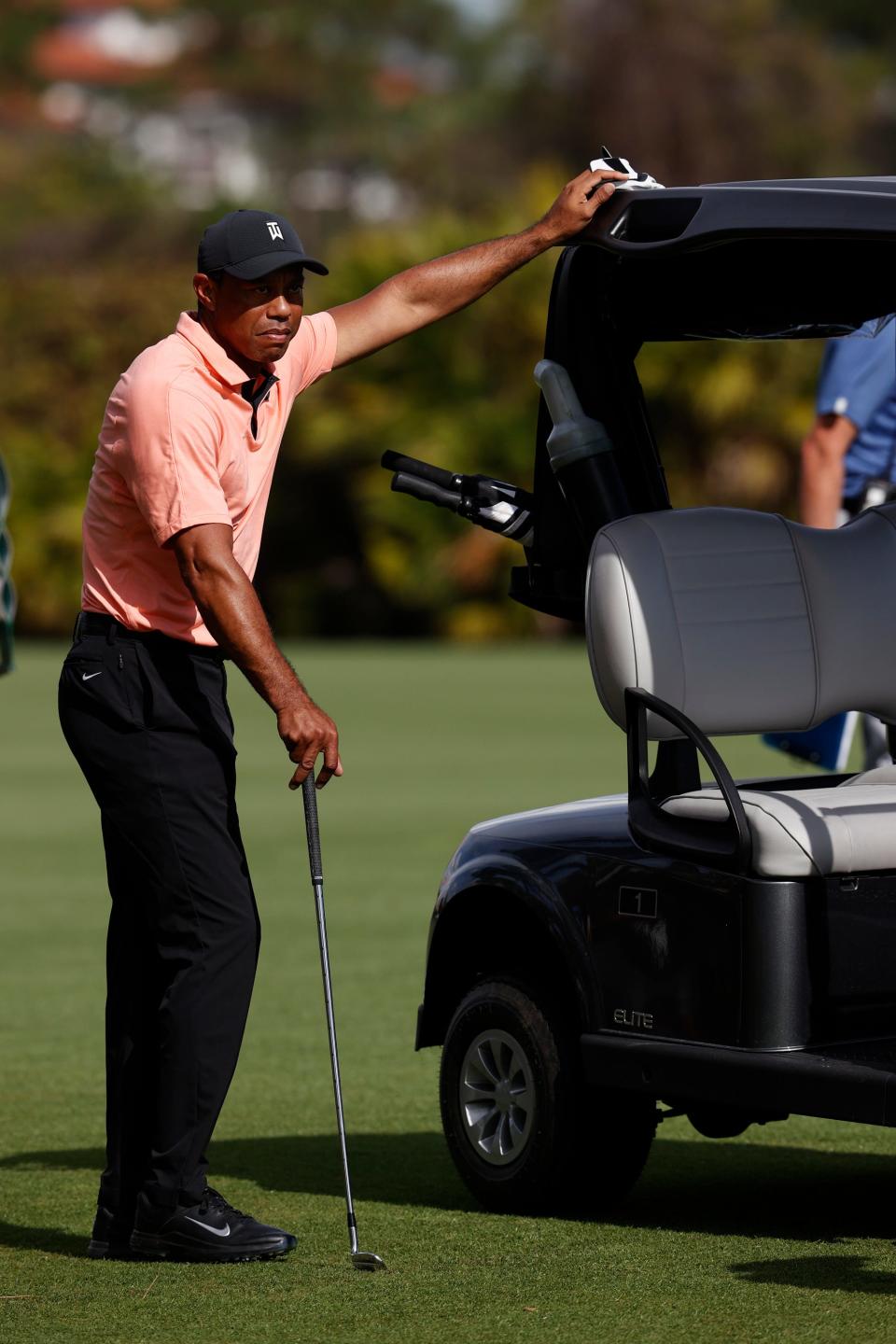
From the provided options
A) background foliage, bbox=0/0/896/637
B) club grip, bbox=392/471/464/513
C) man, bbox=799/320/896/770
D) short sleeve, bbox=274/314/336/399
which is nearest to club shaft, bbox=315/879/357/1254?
club grip, bbox=392/471/464/513

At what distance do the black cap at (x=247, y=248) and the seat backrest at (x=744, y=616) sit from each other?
87 cm

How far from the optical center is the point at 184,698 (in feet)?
17.5

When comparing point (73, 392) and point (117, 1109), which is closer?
point (117, 1109)

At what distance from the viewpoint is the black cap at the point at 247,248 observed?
5.34m

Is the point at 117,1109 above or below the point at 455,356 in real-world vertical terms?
below

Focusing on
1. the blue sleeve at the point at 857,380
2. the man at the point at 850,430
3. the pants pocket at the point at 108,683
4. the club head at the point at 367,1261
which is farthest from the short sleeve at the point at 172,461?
the blue sleeve at the point at 857,380

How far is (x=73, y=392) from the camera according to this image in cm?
4144

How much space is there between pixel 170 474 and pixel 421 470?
82cm

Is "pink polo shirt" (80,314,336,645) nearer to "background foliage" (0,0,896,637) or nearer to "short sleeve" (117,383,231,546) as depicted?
"short sleeve" (117,383,231,546)

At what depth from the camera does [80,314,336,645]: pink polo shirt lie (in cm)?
519

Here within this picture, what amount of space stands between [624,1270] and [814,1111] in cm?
51

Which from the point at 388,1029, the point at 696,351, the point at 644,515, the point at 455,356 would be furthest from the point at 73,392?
the point at 644,515

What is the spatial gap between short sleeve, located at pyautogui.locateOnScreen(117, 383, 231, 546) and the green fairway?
1474 mm

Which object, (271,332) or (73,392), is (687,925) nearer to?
(271,332)
